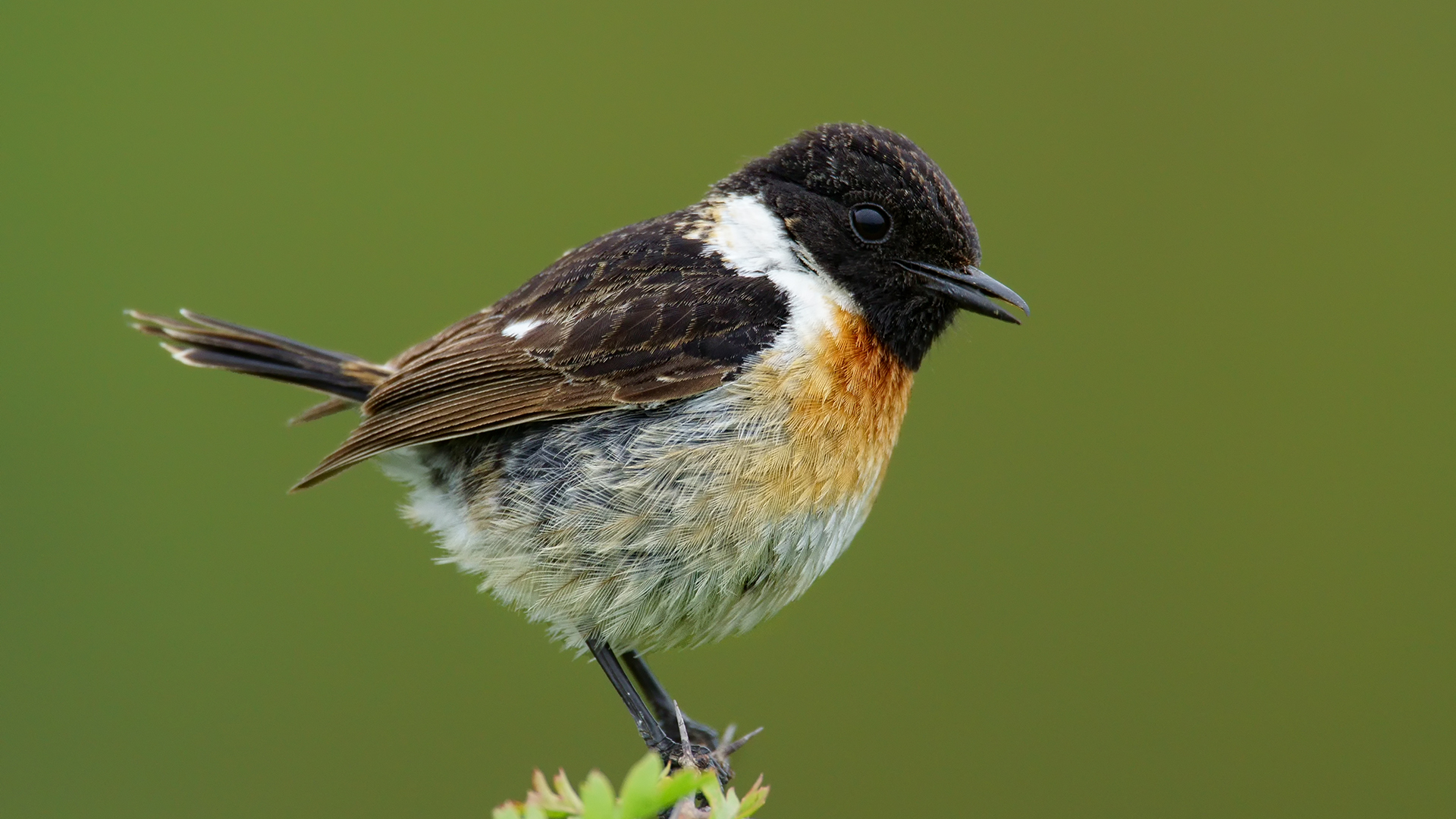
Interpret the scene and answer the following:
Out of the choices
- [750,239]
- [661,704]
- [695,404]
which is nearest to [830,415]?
[695,404]

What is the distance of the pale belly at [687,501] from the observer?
301cm

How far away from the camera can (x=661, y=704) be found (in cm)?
368

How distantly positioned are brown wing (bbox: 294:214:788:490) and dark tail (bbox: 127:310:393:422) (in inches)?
16.3

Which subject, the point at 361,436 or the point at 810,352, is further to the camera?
the point at 361,436

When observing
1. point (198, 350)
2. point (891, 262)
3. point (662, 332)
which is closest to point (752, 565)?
point (662, 332)

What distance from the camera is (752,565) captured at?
305cm

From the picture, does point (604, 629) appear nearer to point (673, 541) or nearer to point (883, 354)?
point (673, 541)

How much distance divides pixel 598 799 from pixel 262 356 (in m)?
2.75

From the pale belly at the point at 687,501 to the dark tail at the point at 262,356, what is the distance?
75cm

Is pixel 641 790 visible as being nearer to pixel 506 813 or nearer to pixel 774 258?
pixel 506 813

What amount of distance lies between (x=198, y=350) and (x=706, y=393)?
1791mm

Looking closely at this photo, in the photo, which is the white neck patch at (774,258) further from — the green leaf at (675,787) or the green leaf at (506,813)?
the green leaf at (506,813)

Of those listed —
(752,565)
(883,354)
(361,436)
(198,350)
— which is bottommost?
(752,565)

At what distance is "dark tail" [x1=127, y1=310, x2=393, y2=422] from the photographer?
150 inches
